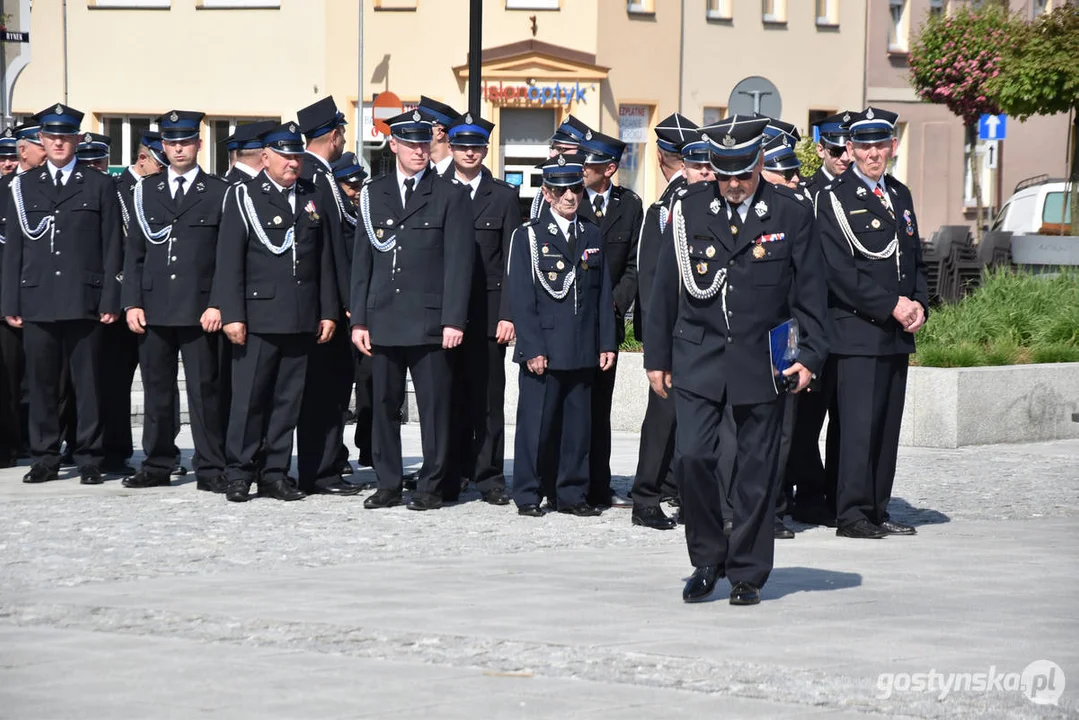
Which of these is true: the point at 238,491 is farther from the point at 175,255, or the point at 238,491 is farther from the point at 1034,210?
the point at 1034,210

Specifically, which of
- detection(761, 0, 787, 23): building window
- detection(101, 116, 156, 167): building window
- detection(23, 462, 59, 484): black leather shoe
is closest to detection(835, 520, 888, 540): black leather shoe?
detection(23, 462, 59, 484): black leather shoe

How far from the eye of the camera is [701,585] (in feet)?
27.7

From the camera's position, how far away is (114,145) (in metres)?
42.8

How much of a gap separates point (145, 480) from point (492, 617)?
5.14 metres

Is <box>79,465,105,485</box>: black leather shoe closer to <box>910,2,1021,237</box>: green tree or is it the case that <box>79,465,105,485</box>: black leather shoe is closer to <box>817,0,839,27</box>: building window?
<box>910,2,1021,237</box>: green tree

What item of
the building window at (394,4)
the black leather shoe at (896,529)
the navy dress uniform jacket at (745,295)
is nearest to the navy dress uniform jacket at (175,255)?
the black leather shoe at (896,529)

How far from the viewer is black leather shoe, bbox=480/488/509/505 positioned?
1199cm

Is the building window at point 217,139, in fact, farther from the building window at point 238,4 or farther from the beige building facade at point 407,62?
the building window at point 238,4

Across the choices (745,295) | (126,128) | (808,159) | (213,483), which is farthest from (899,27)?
(745,295)

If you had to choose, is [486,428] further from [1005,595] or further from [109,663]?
[109,663]

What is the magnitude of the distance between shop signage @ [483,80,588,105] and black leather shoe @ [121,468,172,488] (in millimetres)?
28078

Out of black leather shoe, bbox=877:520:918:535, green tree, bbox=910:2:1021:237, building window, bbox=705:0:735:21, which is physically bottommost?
Result: black leather shoe, bbox=877:520:918:535

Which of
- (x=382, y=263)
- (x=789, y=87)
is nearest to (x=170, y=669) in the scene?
(x=382, y=263)

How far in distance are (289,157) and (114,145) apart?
104ft
